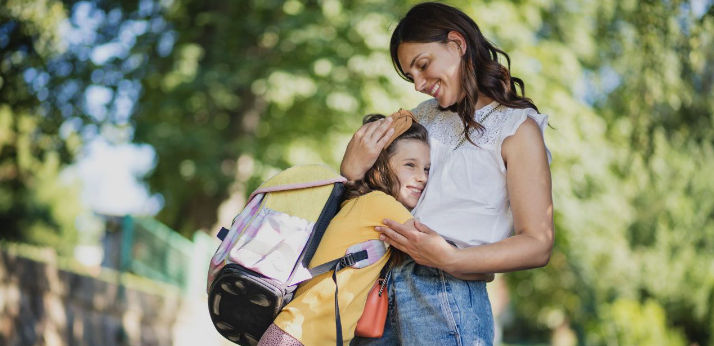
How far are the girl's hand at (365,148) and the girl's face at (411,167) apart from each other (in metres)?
0.07

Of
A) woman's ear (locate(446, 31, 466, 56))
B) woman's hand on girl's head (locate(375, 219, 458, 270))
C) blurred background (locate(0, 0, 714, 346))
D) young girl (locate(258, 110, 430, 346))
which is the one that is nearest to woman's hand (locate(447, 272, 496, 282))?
woman's hand on girl's head (locate(375, 219, 458, 270))

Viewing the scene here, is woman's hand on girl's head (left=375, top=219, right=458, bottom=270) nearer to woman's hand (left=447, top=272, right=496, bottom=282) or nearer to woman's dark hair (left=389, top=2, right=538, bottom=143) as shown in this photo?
woman's hand (left=447, top=272, right=496, bottom=282)

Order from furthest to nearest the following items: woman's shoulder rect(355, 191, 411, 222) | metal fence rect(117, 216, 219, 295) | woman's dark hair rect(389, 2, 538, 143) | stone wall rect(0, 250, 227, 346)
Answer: metal fence rect(117, 216, 219, 295) → stone wall rect(0, 250, 227, 346) → woman's dark hair rect(389, 2, 538, 143) → woman's shoulder rect(355, 191, 411, 222)

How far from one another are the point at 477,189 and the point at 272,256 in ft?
2.32

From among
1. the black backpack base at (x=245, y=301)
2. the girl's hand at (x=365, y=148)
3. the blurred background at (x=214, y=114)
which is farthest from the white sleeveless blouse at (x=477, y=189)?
the blurred background at (x=214, y=114)

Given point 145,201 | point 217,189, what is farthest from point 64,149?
point 145,201

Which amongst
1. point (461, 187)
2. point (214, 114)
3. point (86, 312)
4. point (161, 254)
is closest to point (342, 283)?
point (461, 187)

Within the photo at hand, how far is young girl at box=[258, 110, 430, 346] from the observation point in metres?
2.40

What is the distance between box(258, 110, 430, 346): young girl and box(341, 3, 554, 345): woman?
0.05 m

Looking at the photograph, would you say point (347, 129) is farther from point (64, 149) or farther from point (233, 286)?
point (233, 286)

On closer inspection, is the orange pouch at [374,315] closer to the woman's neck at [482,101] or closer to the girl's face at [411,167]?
the girl's face at [411,167]

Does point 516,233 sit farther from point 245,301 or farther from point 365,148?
point 245,301

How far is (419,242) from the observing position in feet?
7.79

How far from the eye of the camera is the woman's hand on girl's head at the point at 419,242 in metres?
2.35
